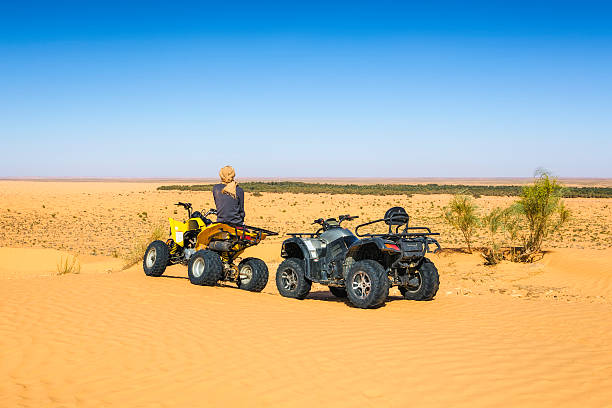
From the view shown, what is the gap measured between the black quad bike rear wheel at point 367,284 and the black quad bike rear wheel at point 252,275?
7.07 ft

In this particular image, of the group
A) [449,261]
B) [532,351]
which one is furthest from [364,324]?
[449,261]

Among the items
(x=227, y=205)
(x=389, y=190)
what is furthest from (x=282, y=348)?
(x=389, y=190)

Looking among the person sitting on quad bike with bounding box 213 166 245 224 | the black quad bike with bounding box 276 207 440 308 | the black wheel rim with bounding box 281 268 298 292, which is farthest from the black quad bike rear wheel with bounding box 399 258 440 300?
the person sitting on quad bike with bounding box 213 166 245 224

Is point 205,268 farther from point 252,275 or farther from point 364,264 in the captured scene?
point 364,264

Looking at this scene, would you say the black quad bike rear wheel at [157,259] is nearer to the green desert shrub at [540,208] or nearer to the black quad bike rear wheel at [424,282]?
the black quad bike rear wheel at [424,282]

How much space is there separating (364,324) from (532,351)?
232cm

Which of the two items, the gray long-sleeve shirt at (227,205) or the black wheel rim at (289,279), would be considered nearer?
the black wheel rim at (289,279)

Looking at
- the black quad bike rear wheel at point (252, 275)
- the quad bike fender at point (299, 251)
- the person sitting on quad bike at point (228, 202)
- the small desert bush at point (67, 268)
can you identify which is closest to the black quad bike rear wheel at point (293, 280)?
the quad bike fender at point (299, 251)

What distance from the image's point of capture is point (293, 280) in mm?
10648

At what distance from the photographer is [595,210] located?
44.1 metres

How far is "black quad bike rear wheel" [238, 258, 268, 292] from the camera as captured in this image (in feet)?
35.5

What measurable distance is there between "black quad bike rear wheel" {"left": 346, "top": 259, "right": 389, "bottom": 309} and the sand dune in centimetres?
22

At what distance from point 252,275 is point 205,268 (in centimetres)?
95

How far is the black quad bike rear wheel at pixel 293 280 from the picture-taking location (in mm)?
10406
